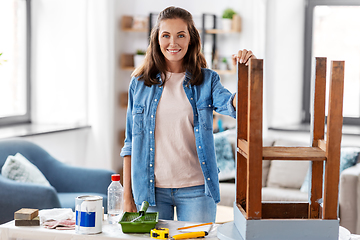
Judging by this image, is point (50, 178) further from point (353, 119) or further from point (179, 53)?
point (353, 119)

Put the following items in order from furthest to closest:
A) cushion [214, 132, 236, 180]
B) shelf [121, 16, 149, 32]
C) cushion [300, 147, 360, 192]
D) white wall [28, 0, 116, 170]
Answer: shelf [121, 16, 149, 32] < white wall [28, 0, 116, 170] < cushion [214, 132, 236, 180] < cushion [300, 147, 360, 192]

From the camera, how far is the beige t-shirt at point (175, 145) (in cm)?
167

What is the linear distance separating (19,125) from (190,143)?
9.01ft

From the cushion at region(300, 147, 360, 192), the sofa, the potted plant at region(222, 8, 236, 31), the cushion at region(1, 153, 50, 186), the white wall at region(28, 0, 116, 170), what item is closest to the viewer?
the cushion at region(1, 153, 50, 186)

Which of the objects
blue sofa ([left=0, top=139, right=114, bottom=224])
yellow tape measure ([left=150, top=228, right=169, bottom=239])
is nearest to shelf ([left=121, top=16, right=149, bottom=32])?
blue sofa ([left=0, top=139, right=114, bottom=224])

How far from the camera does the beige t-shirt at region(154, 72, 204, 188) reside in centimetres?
167

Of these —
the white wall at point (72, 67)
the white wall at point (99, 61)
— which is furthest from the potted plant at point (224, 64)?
the white wall at point (72, 67)

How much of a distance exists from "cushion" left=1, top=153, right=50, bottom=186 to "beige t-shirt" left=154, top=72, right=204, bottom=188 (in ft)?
4.82

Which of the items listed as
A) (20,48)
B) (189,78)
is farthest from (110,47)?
(189,78)

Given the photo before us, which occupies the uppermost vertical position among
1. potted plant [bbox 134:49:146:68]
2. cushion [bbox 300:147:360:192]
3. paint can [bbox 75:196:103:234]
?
potted plant [bbox 134:49:146:68]

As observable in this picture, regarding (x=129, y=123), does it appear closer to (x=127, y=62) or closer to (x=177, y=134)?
(x=177, y=134)

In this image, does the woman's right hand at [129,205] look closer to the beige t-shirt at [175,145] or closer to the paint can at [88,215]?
the beige t-shirt at [175,145]

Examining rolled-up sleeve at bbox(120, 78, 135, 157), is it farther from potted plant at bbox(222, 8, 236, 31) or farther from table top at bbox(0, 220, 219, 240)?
potted plant at bbox(222, 8, 236, 31)

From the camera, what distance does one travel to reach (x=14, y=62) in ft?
13.2
